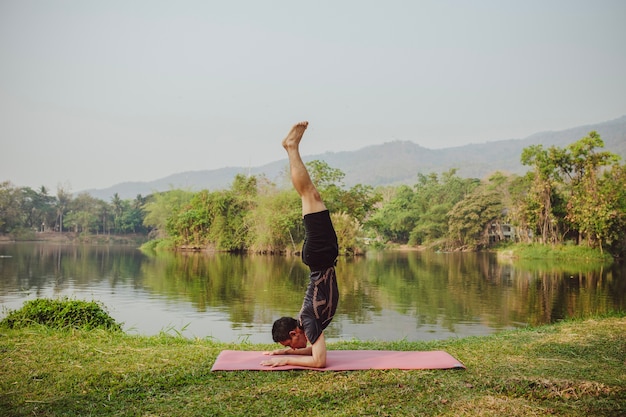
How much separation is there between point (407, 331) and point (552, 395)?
533cm

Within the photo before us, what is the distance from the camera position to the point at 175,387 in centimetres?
367

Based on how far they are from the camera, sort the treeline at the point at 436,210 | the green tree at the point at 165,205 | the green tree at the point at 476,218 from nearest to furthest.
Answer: the treeline at the point at 436,210 < the green tree at the point at 476,218 < the green tree at the point at 165,205

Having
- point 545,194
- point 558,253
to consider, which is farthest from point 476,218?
point 558,253

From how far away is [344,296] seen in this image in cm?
1280

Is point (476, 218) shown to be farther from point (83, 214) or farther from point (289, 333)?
point (83, 214)

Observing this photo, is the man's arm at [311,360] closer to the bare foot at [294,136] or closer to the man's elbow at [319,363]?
the man's elbow at [319,363]

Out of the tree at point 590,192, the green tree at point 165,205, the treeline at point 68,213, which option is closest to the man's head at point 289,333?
the tree at point 590,192

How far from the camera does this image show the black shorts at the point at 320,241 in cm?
426

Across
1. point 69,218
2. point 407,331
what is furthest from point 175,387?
point 69,218

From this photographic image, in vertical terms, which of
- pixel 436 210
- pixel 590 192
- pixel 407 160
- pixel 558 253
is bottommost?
pixel 558 253

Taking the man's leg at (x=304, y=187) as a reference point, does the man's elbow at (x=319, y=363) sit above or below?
below

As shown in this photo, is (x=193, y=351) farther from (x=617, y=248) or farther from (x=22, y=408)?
(x=617, y=248)

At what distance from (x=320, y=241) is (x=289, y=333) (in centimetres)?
77

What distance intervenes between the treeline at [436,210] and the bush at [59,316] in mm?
21590
